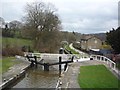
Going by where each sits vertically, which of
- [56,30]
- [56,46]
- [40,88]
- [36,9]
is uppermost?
[36,9]

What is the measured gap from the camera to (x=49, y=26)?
5316cm

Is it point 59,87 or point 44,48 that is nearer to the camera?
point 59,87

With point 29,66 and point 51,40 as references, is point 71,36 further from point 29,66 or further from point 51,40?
point 29,66

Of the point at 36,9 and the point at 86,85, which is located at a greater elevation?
the point at 36,9

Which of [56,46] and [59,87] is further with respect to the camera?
[56,46]

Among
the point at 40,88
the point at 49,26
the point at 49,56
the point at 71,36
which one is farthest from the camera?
the point at 71,36

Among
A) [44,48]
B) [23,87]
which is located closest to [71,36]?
[44,48]

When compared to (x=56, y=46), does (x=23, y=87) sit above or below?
below

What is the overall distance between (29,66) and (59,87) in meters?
18.0

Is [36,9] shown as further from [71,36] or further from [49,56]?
[71,36]

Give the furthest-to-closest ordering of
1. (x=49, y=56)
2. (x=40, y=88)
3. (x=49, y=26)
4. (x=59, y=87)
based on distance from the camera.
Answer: (x=49, y=26)
(x=49, y=56)
(x=40, y=88)
(x=59, y=87)

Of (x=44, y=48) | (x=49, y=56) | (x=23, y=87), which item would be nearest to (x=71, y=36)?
(x=44, y=48)

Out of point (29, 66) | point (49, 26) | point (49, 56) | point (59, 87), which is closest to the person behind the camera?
point (59, 87)

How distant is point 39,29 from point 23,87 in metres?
32.0
